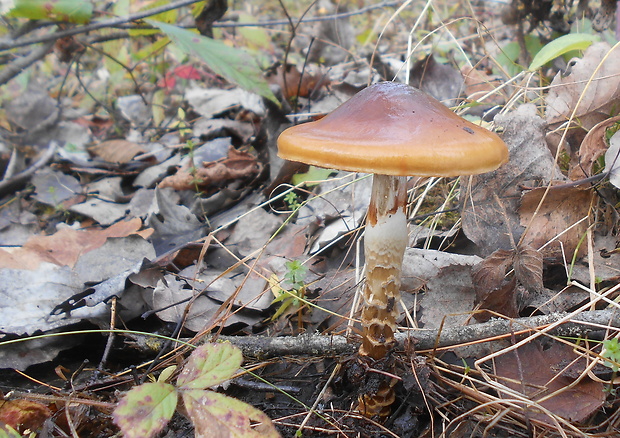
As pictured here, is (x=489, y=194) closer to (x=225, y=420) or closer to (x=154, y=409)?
(x=225, y=420)

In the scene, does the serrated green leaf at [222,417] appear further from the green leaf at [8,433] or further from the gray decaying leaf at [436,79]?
the gray decaying leaf at [436,79]

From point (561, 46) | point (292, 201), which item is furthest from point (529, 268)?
point (292, 201)

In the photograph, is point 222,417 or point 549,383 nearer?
point 222,417

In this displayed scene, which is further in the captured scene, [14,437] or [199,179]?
[199,179]


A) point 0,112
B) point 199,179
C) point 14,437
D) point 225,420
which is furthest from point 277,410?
point 0,112

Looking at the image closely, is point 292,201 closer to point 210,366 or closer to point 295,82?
point 210,366

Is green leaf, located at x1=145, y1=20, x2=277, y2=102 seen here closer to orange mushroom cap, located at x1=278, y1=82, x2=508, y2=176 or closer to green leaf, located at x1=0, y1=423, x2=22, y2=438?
orange mushroom cap, located at x1=278, y1=82, x2=508, y2=176
